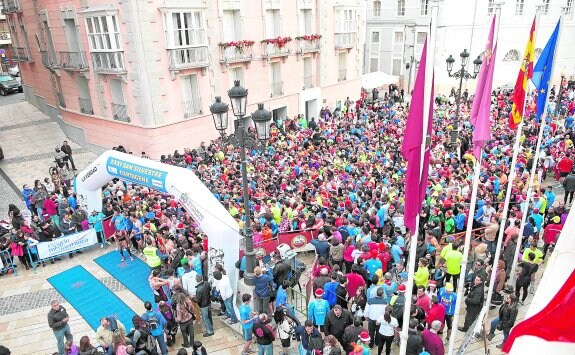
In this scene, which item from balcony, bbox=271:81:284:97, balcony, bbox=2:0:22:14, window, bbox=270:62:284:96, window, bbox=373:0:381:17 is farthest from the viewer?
window, bbox=373:0:381:17

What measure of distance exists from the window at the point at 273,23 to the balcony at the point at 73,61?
34.3ft

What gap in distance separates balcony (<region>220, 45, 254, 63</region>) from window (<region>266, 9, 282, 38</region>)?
2.26 metres

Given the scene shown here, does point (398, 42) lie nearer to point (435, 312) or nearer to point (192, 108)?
point (192, 108)

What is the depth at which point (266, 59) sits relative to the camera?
1042 inches

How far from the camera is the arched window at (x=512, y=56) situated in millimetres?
37625

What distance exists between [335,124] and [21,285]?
18035mm

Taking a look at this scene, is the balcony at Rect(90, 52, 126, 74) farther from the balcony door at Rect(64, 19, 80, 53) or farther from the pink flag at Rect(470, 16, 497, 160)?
the pink flag at Rect(470, 16, 497, 160)

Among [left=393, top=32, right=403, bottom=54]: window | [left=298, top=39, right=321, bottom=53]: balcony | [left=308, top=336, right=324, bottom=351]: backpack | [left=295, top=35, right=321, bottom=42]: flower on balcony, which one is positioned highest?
[left=295, top=35, right=321, bottom=42]: flower on balcony

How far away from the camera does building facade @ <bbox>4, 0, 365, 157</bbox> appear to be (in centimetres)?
2081

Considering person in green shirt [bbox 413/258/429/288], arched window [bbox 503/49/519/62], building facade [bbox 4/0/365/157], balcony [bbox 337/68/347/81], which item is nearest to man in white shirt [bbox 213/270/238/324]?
person in green shirt [bbox 413/258/429/288]

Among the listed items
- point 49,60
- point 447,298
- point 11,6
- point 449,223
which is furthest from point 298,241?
point 11,6

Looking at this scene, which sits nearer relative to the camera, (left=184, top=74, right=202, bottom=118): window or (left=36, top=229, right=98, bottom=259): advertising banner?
(left=36, top=229, right=98, bottom=259): advertising banner

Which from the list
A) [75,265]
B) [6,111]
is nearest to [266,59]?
[75,265]

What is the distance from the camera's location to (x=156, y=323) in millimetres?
8828
